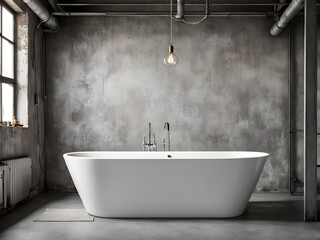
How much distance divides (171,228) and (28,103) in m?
2.77

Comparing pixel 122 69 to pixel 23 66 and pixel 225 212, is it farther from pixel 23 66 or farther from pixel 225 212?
pixel 225 212

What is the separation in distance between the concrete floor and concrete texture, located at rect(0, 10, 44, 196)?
0.96 m

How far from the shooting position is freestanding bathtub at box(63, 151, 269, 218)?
4.04 m

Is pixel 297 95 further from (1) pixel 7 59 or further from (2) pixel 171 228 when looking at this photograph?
(1) pixel 7 59

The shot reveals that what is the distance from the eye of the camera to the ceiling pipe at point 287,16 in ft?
16.1

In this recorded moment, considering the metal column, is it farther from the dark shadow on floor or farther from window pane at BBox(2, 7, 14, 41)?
window pane at BBox(2, 7, 14, 41)

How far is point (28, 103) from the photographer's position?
540 centimetres

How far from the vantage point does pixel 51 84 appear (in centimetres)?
612

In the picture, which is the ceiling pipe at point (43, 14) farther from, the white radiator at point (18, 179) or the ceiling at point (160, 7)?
the white radiator at point (18, 179)

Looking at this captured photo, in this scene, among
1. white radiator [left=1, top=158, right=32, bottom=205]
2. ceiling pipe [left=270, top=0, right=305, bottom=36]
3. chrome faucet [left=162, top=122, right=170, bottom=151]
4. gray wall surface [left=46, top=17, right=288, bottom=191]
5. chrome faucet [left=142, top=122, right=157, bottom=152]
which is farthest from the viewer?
gray wall surface [left=46, top=17, right=288, bottom=191]

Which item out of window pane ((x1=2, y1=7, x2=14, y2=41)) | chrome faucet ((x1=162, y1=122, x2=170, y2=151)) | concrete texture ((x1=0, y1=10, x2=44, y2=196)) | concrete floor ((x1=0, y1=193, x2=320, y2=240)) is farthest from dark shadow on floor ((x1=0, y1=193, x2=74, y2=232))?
window pane ((x1=2, y1=7, x2=14, y2=41))

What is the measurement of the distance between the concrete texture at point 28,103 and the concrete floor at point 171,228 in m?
0.96

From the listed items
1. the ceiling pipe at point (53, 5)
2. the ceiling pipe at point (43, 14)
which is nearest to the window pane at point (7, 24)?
the ceiling pipe at point (43, 14)

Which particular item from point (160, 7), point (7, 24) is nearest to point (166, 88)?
point (160, 7)
